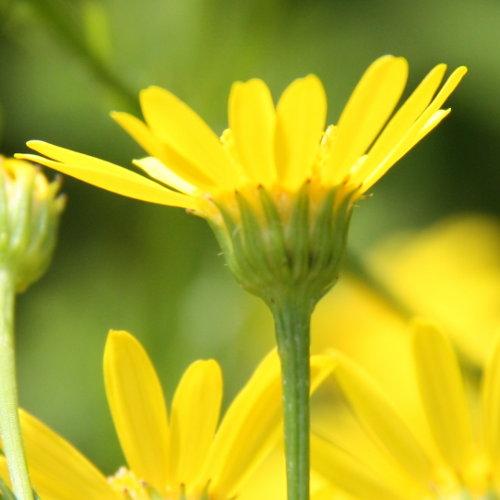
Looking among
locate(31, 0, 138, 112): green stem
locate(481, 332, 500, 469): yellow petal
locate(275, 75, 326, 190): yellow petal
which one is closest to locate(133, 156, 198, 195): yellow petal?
locate(275, 75, 326, 190): yellow petal

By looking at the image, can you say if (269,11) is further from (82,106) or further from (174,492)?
(174,492)

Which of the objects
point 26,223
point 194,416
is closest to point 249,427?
point 194,416

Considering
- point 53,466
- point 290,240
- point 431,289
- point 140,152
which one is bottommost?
point 53,466

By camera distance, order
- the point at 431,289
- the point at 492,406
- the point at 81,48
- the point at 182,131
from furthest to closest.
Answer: the point at 431,289, the point at 81,48, the point at 492,406, the point at 182,131

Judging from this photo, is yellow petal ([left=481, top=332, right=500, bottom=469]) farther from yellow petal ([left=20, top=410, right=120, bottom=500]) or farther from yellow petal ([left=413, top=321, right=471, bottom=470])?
yellow petal ([left=20, top=410, right=120, bottom=500])

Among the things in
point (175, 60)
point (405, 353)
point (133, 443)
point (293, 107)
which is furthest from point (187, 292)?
point (293, 107)

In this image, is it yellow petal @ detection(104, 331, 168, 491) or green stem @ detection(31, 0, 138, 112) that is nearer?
yellow petal @ detection(104, 331, 168, 491)

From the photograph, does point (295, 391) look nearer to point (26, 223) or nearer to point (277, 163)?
point (277, 163)
